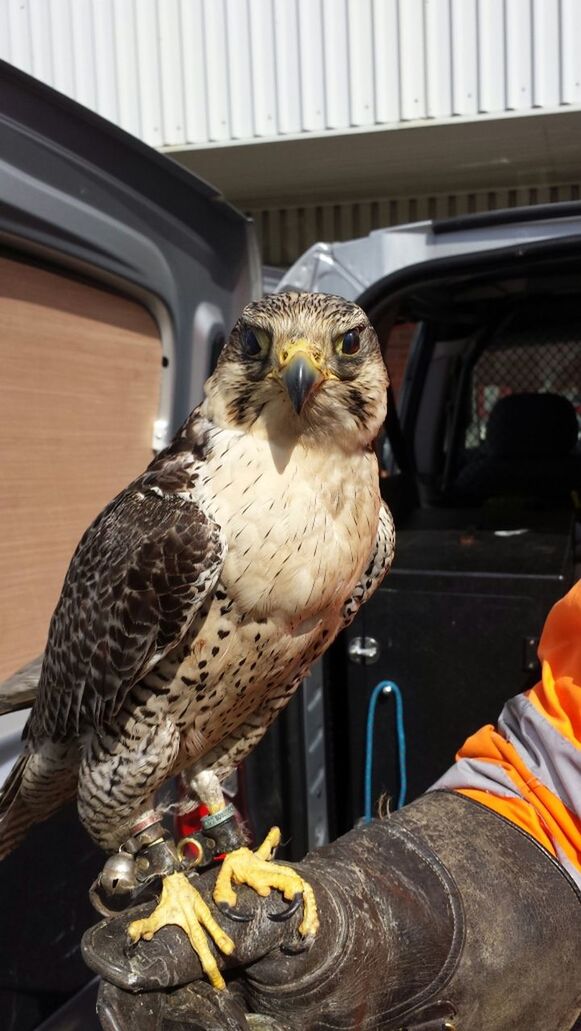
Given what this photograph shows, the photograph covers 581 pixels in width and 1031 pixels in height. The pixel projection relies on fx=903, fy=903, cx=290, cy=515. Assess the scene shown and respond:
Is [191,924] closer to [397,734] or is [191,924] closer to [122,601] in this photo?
[122,601]

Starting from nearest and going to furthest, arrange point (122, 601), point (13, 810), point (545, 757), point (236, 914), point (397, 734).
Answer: point (236, 914) → point (122, 601) → point (545, 757) → point (13, 810) → point (397, 734)

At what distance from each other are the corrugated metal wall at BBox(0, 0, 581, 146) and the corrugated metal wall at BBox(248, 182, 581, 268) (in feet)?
5.97

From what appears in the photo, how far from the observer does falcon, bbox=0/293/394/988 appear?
169 centimetres

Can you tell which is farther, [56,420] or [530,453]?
[530,453]

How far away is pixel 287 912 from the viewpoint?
5.58ft

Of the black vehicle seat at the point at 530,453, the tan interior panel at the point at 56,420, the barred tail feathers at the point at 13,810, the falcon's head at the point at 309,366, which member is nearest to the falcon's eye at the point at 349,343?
the falcon's head at the point at 309,366

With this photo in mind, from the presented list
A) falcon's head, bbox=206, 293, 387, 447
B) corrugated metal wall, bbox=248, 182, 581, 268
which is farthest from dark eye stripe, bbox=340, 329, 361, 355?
corrugated metal wall, bbox=248, 182, 581, 268

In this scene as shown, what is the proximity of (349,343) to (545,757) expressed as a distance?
1033mm

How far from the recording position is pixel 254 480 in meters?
1.70

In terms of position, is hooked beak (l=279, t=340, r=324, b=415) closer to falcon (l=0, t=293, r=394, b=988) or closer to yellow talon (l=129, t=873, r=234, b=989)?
falcon (l=0, t=293, r=394, b=988)

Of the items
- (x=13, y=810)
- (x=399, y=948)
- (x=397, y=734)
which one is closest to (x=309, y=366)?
(x=399, y=948)

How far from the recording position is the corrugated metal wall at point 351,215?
9156mm

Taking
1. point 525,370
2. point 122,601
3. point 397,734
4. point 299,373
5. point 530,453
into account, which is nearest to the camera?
point 299,373

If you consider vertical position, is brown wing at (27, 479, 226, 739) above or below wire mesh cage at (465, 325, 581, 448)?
below
